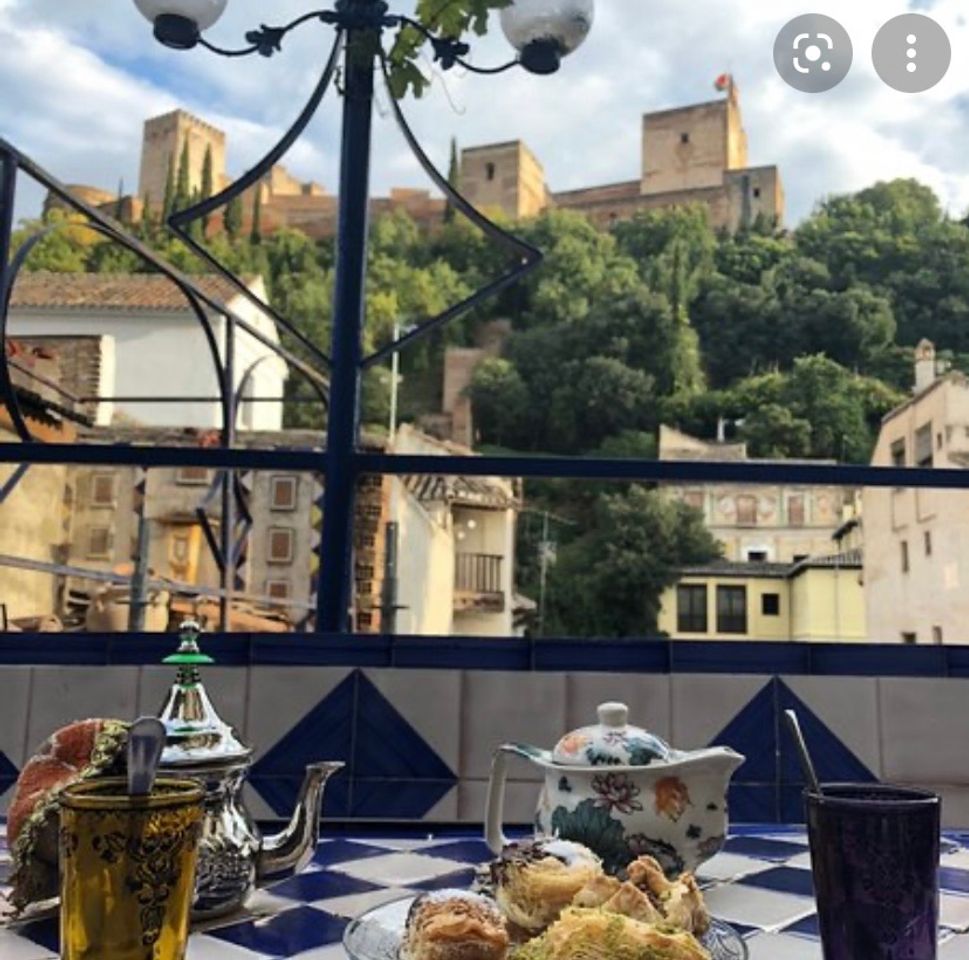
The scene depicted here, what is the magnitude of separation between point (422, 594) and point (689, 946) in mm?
11504

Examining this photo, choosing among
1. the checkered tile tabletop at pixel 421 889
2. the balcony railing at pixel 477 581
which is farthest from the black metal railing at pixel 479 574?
the checkered tile tabletop at pixel 421 889

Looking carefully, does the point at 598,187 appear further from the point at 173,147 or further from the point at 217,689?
the point at 217,689

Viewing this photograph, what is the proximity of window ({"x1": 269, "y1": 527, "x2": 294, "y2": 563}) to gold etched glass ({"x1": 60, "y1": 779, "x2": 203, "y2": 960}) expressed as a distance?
11705 mm

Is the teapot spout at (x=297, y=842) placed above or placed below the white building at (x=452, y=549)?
below

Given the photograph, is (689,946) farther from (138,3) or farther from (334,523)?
(138,3)

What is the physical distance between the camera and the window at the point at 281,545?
38.8 ft

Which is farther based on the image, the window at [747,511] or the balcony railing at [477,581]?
the window at [747,511]

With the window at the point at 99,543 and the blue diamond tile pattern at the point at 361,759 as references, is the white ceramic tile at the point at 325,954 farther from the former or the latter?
the window at the point at 99,543

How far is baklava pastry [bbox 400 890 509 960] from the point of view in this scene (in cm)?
38

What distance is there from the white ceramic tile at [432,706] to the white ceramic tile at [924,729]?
41 cm

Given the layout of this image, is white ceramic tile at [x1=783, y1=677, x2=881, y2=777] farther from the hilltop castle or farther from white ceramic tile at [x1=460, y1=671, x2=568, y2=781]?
the hilltop castle

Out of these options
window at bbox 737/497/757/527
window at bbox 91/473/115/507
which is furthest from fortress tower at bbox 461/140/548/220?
window at bbox 91/473/115/507

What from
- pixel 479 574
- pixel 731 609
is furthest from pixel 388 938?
pixel 731 609

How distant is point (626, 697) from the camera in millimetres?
860
